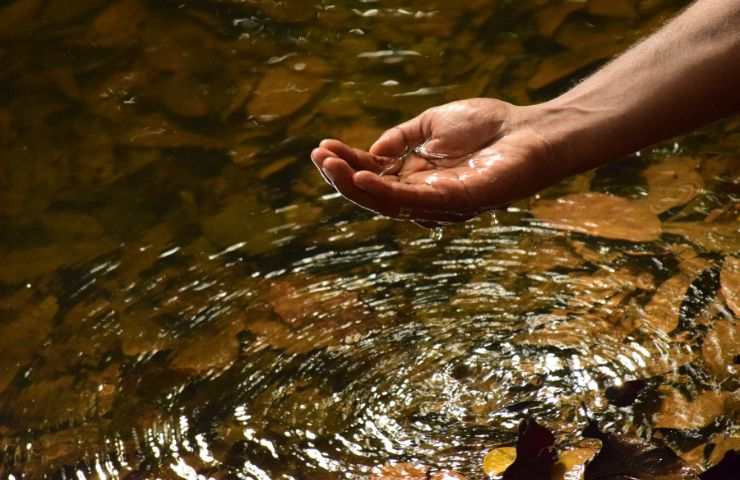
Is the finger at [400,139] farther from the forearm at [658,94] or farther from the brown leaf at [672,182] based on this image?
the brown leaf at [672,182]

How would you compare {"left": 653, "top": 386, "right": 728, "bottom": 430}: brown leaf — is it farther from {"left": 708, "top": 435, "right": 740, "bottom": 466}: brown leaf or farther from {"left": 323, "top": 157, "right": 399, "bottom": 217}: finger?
{"left": 323, "top": 157, "right": 399, "bottom": 217}: finger

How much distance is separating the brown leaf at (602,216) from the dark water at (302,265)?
22 mm

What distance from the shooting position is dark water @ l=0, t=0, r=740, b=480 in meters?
1.42

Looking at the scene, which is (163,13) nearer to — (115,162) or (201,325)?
(115,162)

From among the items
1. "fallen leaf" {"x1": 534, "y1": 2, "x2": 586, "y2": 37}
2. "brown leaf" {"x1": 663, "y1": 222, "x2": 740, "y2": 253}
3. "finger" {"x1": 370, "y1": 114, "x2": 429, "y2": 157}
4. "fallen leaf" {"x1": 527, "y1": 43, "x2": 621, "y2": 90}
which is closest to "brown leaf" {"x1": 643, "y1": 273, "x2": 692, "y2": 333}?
"brown leaf" {"x1": 663, "y1": 222, "x2": 740, "y2": 253}

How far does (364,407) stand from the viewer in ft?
4.75

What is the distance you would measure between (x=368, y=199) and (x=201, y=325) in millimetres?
425

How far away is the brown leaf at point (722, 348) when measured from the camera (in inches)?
54.7

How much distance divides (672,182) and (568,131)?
18.9 inches

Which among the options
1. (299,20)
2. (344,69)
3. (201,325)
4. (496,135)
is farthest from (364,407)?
(299,20)

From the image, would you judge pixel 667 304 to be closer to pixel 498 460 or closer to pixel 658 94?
pixel 658 94

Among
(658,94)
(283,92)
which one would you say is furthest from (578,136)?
(283,92)

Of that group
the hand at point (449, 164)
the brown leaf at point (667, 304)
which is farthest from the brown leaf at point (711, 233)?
the hand at point (449, 164)

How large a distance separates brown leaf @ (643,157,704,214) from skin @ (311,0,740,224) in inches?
13.3
